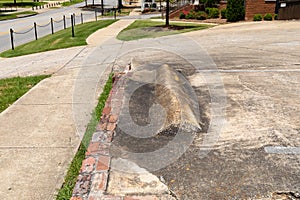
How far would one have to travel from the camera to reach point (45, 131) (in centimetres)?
519

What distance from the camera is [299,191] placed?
3.22 m

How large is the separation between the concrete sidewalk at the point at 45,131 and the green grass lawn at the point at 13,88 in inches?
12.1

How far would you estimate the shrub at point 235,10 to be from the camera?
→ 22734mm

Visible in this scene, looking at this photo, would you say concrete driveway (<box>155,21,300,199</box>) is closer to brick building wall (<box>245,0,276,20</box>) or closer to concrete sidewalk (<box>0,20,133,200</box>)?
concrete sidewalk (<box>0,20,133,200</box>)

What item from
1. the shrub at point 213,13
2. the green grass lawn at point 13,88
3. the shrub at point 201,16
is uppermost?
the shrub at point 213,13

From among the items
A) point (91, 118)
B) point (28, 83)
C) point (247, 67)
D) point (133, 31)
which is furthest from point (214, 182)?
point (133, 31)

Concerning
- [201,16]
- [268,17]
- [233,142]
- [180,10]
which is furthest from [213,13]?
[233,142]

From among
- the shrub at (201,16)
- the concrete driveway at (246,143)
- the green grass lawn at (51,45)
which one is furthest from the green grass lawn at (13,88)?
the shrub at (201,16)

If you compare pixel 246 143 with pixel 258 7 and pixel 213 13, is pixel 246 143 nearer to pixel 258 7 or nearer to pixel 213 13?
pixel 258 7

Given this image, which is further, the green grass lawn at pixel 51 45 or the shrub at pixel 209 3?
the shrub at pixel 209 3

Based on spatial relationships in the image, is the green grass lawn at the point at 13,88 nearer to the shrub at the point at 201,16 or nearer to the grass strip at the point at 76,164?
the grass strip at the point at 76,164

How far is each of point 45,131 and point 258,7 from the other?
2210 centimetres

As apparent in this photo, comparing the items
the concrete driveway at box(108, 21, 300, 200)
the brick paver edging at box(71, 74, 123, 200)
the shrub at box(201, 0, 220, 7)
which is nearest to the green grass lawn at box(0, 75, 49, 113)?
the concrete driveway at box(108, 21, 300, 200)

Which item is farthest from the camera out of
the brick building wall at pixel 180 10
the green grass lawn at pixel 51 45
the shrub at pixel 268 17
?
the brick building wall at pixel 180 10
